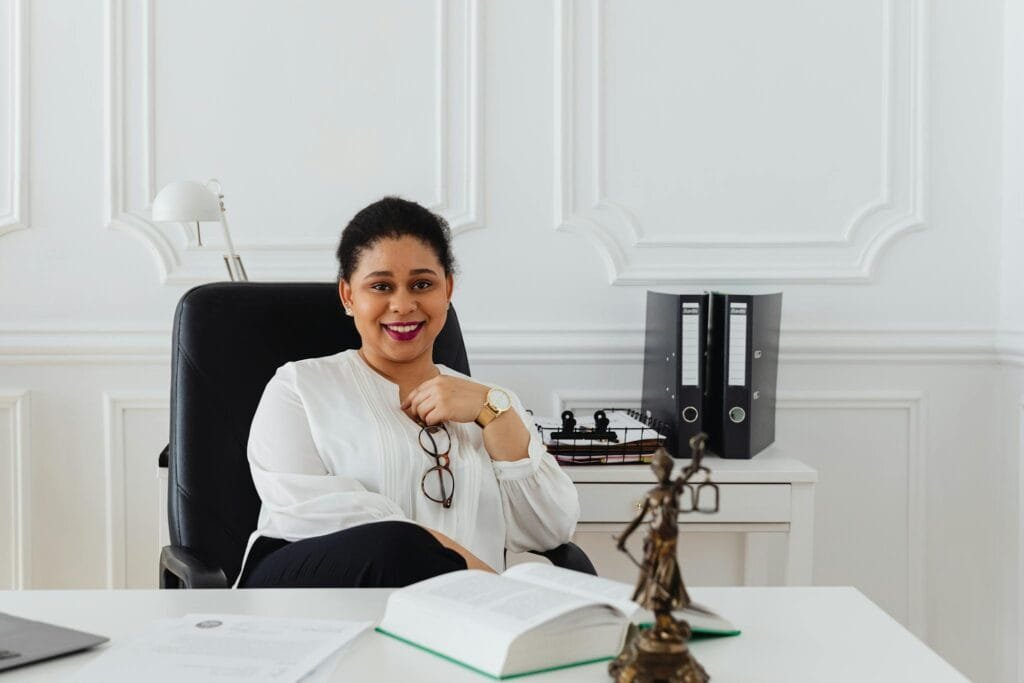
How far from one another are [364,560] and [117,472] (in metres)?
1.39

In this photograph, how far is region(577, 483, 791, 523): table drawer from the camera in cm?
234

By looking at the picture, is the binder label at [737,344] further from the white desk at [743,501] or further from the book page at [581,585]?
the book page at [581,585]

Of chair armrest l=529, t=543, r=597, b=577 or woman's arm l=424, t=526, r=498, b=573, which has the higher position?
woman's arm l=424, t=526, r=498, b=573

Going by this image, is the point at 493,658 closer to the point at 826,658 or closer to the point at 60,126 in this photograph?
the point at 826,658

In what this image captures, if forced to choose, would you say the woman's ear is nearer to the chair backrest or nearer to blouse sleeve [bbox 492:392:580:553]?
the chair backrest

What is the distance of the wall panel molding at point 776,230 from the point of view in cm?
274

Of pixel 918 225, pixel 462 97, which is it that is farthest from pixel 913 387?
pixel 462 97

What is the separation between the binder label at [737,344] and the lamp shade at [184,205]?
1135 mm

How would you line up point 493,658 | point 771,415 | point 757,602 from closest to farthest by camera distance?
point 493,658 → point 757,602 → point 771,415

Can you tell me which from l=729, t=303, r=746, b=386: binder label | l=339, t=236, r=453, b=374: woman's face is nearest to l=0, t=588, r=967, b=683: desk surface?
l=339, t=236, r=453, b=374: woman's face

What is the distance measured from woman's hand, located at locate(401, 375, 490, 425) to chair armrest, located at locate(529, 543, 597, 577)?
0.88 feet

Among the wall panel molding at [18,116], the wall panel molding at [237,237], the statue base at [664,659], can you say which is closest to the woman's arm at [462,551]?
the statue base at [664,659]

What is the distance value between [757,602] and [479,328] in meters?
1.52

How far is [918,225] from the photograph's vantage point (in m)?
2.76
